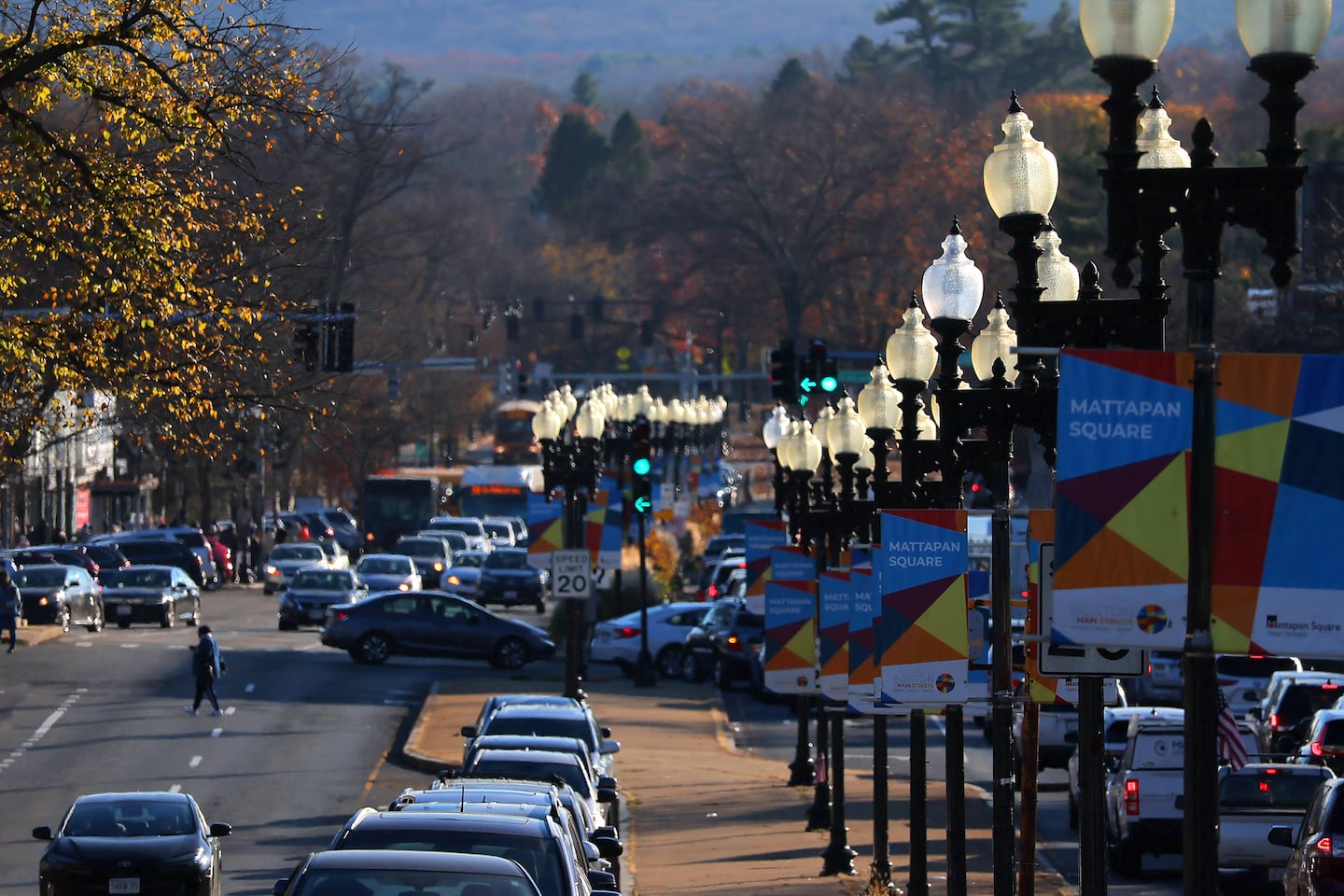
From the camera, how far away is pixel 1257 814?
19547 millimetres

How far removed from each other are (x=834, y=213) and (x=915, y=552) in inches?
2446

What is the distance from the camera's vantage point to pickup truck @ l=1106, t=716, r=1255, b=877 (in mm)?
20953

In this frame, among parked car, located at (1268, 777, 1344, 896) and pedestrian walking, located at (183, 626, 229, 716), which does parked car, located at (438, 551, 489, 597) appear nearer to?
pedestrian walking, located at (183, 626, 229, 716)

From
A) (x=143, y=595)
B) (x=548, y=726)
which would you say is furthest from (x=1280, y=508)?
(x=143, y=595)

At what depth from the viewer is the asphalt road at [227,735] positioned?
2281 centimetres

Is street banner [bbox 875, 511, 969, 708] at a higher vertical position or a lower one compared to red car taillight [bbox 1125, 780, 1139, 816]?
higher

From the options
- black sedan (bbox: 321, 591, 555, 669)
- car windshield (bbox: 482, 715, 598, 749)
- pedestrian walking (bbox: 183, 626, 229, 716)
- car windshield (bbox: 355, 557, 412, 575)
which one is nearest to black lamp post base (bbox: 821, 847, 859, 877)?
car windshield (bbox: 482, 715, 598, 749)

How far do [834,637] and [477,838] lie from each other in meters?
9.73

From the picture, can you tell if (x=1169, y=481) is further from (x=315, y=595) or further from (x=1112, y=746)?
(x=315, y=595)

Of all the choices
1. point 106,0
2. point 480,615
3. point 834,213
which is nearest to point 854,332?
point 834,213

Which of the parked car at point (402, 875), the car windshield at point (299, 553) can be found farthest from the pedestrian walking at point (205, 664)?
the car windshield at point (299, 553)

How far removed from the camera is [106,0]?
19.0m

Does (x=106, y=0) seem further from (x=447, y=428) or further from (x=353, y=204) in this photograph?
(x=447, y=428)

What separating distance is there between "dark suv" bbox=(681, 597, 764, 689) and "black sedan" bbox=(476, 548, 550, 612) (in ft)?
45.2
